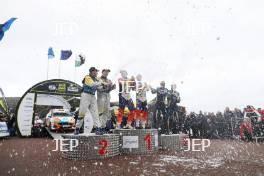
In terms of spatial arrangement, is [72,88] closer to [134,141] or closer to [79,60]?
[79,60]

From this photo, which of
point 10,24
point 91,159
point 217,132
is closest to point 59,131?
point 217,132

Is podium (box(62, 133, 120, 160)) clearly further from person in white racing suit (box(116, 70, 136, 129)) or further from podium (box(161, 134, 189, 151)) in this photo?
podium (box(161, 134, 189, 151))

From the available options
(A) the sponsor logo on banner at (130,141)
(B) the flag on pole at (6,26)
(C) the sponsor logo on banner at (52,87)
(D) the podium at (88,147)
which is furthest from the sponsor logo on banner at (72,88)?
(D) the podium at (88,147)

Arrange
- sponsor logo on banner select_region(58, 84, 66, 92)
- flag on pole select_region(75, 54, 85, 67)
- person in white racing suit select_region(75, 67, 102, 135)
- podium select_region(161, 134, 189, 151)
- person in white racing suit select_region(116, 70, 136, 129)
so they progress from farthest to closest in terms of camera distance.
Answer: flag on pole select_region(75, 54, 85, 67) → sponsor logo on banner select_region(58, 84, 66, 92) → podium select_region(161, 134, 189, 151) → person in white racing suit select_region(116, 70, 136, 129) → person in white racing suit select_region(75, 67, 102, 135)

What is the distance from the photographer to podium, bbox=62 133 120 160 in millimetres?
7480

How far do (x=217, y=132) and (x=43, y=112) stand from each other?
98.1 feet

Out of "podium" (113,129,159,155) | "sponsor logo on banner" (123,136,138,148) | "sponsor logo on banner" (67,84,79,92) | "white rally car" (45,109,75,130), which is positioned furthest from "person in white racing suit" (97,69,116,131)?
"sponsor logo on banner" (67,84,79,92)

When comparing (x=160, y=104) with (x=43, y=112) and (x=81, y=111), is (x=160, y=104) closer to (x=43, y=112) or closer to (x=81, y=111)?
(x=81, y=111)

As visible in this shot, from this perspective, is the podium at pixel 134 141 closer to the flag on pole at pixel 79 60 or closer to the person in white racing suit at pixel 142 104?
the person in white racing suit at pixel 142 104

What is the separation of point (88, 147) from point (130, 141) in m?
1.72

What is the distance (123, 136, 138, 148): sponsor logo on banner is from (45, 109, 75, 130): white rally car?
40.4ft

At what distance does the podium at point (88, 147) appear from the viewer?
748 centimetres

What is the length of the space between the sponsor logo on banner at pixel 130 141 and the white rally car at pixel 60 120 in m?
12.3

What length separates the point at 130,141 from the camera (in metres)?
8.82
